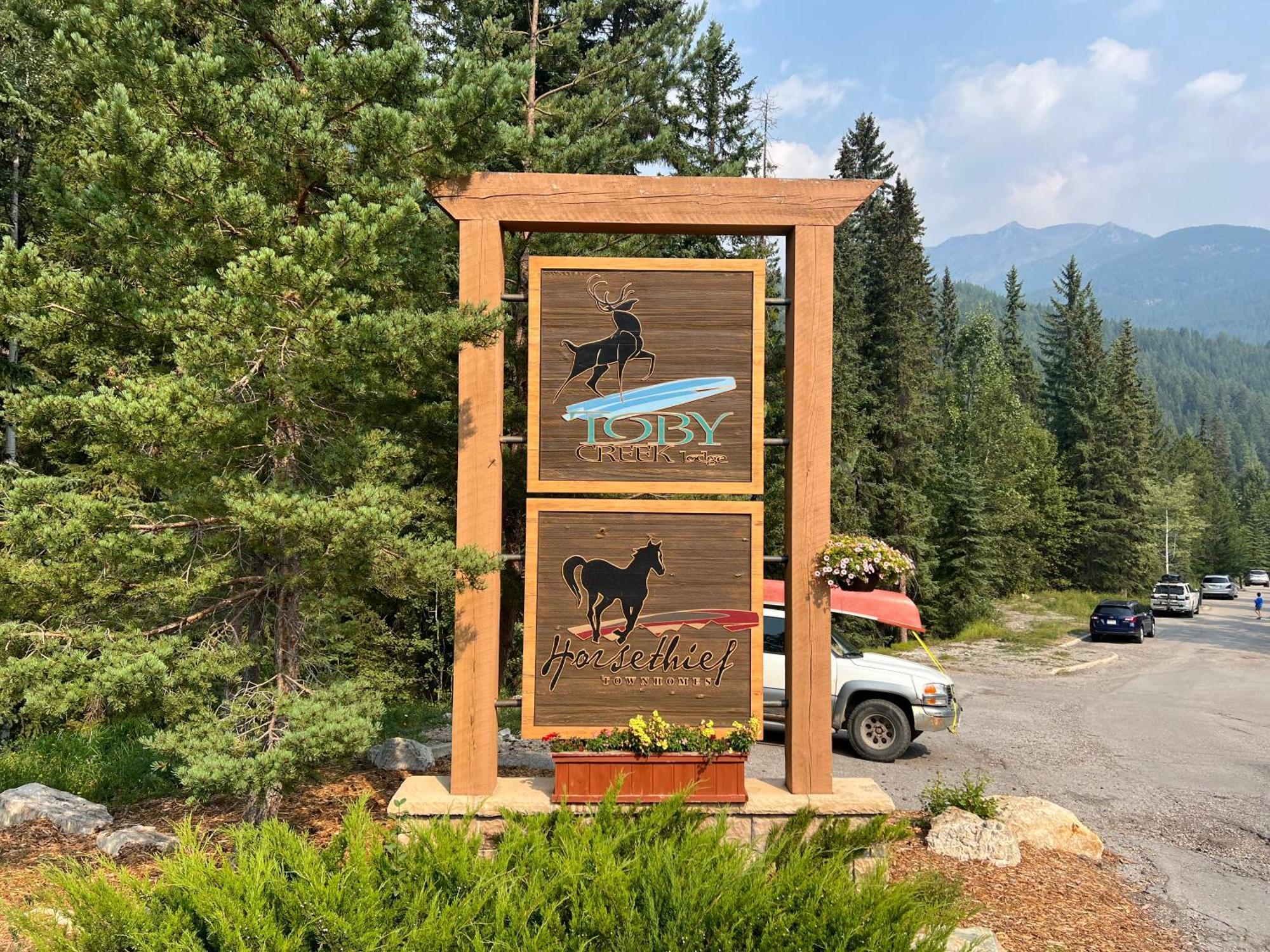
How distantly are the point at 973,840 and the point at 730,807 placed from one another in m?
2.12

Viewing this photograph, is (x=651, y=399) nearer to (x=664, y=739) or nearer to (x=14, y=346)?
(x=664, y=739)

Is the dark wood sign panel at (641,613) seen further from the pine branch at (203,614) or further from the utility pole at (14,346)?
the utility pole at (14,346)

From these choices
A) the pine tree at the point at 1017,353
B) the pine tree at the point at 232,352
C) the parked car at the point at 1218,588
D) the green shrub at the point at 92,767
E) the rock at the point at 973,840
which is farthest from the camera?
the pine tree at the point at 1017,353

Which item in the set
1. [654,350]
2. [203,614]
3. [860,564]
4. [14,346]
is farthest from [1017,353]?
[203,614]

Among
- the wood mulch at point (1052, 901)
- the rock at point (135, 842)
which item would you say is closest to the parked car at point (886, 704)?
the wood mulch at point (1052, 901)

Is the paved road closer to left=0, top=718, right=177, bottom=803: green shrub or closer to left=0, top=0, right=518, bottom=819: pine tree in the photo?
left=0, top=0, right=518, bottom=819: pine tree

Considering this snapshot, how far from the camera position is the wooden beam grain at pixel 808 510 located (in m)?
5.98

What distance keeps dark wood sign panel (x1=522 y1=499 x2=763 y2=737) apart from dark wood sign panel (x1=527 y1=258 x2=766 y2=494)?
24 centimetres

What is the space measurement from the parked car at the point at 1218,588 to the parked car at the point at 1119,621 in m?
25.2

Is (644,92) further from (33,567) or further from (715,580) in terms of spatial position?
(33,567)

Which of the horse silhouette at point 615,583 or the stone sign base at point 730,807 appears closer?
the stone sign base at point 730,807

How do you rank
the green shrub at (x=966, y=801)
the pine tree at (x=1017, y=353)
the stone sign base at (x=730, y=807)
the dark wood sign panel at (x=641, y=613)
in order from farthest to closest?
the pine tree at (x=1017, y=353) < the green shrub at (x=966, y=801) < the dark wood sign panel at (x=641, y=613) < the stone sign base at (x=730, y=807)

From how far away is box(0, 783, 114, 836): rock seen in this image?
661cm

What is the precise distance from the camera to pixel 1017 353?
206 feet
